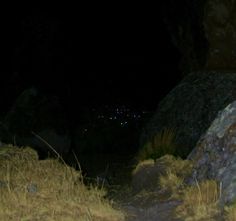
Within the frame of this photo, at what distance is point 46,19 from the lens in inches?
872

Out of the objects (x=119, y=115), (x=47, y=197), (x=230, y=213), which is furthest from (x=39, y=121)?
(x=230, y=213)

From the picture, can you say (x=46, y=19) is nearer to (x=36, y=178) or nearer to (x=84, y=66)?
(x=84, y=66)

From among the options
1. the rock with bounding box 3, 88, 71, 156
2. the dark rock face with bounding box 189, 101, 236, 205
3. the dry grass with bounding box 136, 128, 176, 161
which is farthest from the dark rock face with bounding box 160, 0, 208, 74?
the dark rock face with bounding box 189, 101, 236, 205

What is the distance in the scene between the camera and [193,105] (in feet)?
43.8

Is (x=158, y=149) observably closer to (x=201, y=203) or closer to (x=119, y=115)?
(x=201, y=203)

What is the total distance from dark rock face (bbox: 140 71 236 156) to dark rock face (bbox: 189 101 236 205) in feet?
16.8

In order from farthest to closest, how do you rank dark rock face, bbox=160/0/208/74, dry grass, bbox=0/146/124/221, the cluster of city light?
1. the cluster of city light
2. dark rock face, bbox=160/0/208/74
3. dry grass, bbox=0/146/124/221

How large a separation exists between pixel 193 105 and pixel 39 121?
20.5ft

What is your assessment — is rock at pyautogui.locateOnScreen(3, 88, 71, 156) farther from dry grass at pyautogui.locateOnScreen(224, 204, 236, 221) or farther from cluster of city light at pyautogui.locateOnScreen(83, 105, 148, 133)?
dry grass at pyautogui.locateOnScreen(224, 204, 236, 221)

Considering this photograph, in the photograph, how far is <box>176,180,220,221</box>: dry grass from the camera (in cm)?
522

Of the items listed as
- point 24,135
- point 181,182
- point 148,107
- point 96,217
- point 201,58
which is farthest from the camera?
point 148,107

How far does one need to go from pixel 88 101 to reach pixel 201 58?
762 cm

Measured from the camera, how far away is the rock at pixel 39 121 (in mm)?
16938

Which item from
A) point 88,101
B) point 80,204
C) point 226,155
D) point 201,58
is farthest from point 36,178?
point 88,101
